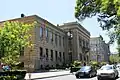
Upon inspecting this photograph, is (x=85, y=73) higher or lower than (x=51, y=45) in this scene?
lower

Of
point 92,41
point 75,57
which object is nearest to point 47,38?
point 75,57

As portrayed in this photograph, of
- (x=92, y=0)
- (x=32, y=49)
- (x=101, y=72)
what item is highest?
(x=92, y=0)

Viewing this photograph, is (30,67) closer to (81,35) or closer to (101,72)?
(101,72)

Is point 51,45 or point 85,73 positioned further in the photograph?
point 51,45

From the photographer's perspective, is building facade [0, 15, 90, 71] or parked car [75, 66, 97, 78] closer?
parked car [75, 66, 97, 78]

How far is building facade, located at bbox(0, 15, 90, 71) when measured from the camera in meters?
48.5

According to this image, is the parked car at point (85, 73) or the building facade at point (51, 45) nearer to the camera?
the parked car at point (85, 73)

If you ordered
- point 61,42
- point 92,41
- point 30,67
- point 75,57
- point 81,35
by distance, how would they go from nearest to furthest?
1. point 30,67
2. point 61,42
3. point 75,57
4. point 81,35
5. point 92,41

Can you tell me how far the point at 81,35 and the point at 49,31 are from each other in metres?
23.8

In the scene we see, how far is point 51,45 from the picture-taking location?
58.8 metres

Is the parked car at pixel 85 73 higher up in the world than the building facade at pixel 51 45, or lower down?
lower down

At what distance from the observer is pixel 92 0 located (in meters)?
22.7

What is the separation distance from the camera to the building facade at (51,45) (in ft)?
159

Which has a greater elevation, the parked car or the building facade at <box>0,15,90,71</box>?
the building facade at <box>0,15,90,71</box>
